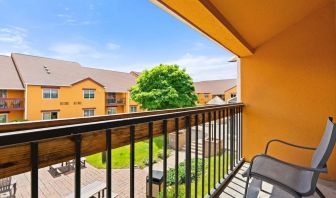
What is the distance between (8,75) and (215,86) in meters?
16.2

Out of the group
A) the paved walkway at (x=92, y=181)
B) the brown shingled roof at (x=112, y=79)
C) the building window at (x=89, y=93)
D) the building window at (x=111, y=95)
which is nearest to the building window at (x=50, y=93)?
the building window at (x=89, y=93)

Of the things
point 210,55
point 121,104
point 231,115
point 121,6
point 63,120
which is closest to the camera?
point 63,120

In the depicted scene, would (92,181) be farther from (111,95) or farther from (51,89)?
(111,95)

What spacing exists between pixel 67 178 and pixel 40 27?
7.63 meters

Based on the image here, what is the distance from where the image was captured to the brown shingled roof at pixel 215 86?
743 inches

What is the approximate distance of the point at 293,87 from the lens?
104 inches

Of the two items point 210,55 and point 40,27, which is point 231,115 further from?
point 210,55

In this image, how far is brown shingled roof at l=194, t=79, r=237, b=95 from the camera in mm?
18875

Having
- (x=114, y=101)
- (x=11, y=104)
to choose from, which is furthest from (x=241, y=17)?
(x=114, y=101)

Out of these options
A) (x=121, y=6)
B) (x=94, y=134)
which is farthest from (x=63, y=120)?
(x=121, y=6)

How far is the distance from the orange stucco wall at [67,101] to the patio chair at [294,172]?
29.3 ft

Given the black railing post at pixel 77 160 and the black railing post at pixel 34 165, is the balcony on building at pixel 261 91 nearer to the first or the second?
the black railing post at pixel 77 160

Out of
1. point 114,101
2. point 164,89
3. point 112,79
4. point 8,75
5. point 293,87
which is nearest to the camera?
point 293,87

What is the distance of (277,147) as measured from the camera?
2.75 metres
